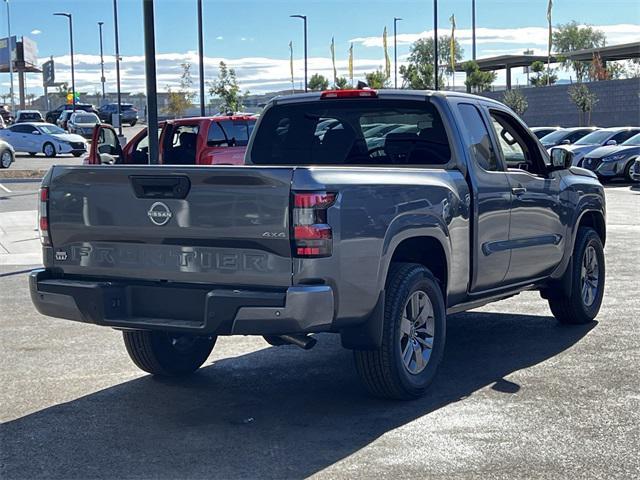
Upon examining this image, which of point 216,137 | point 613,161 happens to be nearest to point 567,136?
point 613,161

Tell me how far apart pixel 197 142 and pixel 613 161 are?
46.7 feet

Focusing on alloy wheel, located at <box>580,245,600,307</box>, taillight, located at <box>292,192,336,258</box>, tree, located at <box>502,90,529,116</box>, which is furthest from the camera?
tree, located at <box>502,90,529,116</box>

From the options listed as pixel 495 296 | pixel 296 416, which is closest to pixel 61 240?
pixel 296 416

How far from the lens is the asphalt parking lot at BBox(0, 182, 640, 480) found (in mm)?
5176

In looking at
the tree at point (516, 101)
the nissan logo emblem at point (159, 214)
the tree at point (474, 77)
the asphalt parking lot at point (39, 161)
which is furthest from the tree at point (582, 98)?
the nissan logo emblem at point (159, 214)

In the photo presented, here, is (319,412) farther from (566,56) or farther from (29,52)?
(29,52)

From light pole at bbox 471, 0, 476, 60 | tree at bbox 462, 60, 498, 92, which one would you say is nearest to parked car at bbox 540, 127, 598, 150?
tree at bbox 462, 60, 498, 92

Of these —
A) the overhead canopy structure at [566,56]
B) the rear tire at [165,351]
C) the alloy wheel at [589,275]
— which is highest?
the overhead canopy structure at [566,56]

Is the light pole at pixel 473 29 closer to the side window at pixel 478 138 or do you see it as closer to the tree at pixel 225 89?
the tree at pixel 225 89

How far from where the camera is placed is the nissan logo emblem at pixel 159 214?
589cm

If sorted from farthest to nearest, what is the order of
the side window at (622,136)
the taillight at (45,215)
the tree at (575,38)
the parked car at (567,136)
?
the tree at (575,38) < the parked car at (567,136) < the side window at (622,136) < the taillight at (45,215)

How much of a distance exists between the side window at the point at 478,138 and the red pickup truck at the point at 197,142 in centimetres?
1069

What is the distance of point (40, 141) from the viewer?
4366 cm

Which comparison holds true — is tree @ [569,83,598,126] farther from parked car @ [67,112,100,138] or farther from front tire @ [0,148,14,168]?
front tire @ [0,148,14,168]
